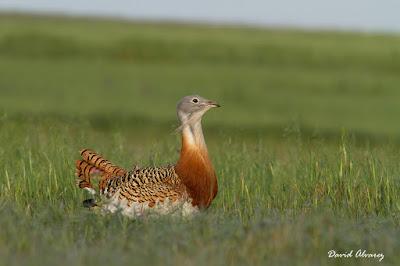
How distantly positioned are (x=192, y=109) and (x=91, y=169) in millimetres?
1033

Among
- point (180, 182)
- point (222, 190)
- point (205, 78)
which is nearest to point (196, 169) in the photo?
point (180, 182)

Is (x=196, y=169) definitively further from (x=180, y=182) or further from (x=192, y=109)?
(x=192, y=109)

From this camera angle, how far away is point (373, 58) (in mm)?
31094

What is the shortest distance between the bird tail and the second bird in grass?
231mm

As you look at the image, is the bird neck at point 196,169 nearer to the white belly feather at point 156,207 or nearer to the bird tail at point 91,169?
the white belly feather at point 156,207

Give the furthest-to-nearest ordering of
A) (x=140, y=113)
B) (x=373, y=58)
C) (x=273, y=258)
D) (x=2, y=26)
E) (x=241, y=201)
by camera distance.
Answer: (x=2, y=26)
(x=373, y=58)
(x=140, y=113)
(x=241, y=201)
(x=273, y=258)

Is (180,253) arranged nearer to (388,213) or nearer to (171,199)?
(171,199)

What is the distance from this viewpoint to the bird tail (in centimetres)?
790

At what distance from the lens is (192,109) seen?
7457 mm

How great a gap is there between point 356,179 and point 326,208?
88cm

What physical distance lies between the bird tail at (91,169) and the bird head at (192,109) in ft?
2.28

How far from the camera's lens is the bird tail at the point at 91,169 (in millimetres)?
7898

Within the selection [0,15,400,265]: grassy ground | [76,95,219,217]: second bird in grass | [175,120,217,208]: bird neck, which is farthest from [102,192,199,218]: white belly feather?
[0,15,400,265]: grassy ground

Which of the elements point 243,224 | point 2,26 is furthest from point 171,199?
point 2,26
